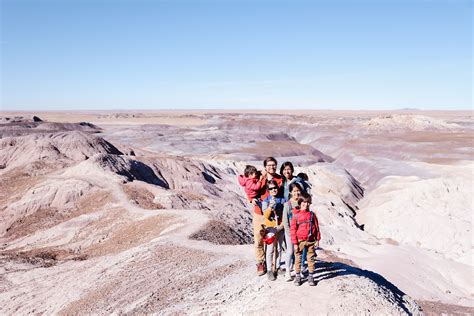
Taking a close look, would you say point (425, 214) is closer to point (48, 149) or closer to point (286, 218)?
point (286, 218)

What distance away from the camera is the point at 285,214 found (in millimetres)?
8422

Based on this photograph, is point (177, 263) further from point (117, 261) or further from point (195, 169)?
point (195, 169)

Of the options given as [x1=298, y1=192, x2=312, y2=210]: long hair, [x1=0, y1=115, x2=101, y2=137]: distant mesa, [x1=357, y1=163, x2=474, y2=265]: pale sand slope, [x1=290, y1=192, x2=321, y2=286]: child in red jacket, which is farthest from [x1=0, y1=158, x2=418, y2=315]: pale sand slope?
[x1=0, y1=115, x2=101, y2=137]: distant mesa

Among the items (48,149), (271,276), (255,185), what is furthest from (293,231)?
(48,149)

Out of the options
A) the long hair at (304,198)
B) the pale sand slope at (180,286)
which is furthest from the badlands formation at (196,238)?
the long hair at (304,198)

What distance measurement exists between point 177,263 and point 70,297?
3.20 meters

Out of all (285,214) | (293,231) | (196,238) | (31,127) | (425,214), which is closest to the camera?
(293,231)

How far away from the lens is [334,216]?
111 ft

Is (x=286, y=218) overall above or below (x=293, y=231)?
above

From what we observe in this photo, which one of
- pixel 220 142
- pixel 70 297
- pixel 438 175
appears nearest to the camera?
pixel 70 297

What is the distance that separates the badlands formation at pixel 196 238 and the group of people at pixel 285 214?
0.77 metres

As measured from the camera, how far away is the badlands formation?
32.7ft

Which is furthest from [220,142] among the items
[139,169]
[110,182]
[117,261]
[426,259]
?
[117,261]

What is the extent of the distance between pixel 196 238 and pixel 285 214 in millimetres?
8216
